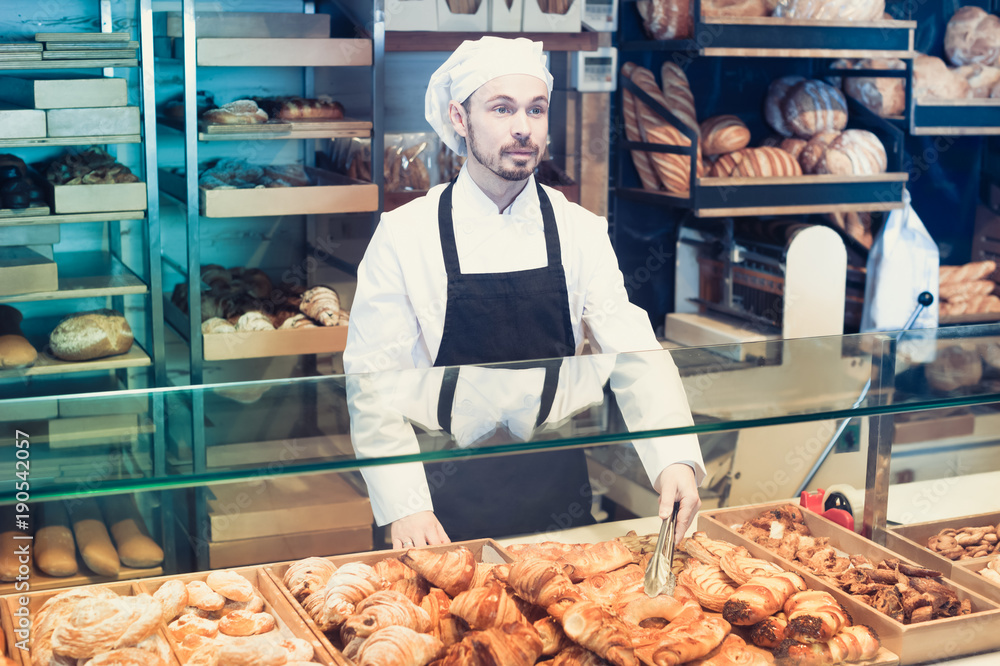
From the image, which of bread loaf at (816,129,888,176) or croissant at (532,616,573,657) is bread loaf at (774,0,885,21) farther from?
croissant at (532,616,573,657)

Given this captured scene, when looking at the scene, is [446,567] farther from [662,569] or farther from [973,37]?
[973,37]

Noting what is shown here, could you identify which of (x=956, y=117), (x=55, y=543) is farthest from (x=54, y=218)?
(x=956, y=117)

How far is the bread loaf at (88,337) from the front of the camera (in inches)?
97.7

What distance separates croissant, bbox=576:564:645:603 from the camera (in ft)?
3.31

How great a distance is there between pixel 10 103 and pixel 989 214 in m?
3.41

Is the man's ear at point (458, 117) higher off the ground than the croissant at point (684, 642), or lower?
higher

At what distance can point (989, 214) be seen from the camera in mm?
3617

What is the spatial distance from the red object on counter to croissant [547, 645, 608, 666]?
60 cm

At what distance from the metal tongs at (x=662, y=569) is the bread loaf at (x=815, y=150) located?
2.23m

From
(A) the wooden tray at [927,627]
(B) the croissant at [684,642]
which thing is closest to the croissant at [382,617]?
(B) the croissant at [684,642]

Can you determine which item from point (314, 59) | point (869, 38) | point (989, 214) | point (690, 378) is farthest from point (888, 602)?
point (989, 214)

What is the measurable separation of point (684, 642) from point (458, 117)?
4.28 ft

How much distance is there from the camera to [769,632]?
3.28ft

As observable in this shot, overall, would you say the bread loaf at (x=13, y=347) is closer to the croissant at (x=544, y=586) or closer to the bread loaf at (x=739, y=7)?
the croissant at (x=544, y=586)
